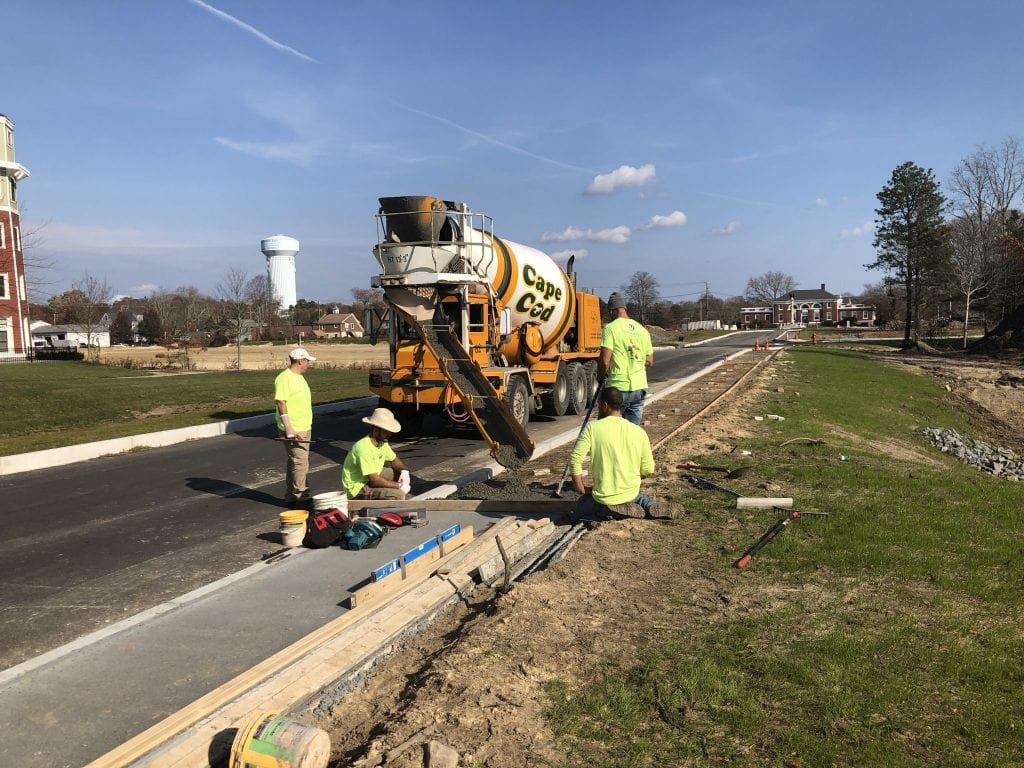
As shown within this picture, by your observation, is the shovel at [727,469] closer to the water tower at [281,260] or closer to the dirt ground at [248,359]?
the dirt ground at [248,359]

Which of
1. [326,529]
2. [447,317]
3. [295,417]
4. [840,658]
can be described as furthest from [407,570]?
[447,317]

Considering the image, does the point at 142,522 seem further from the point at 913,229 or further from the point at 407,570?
the point at 913,229

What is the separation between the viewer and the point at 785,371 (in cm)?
2745

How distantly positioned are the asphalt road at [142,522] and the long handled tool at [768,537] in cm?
426

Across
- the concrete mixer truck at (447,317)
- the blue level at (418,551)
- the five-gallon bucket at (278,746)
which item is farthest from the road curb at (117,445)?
the five-gallon bucket at (278,746)

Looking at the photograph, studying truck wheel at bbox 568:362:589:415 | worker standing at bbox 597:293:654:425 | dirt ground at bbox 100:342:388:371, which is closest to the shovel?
worker standing at bbox 597:293:654:425

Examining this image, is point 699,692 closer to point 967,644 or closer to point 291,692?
point 967,644

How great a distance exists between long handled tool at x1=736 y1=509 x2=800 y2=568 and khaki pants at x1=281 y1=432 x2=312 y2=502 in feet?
15.9

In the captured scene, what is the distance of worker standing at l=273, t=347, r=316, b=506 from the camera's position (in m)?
7.97

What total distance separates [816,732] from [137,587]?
17.0ft

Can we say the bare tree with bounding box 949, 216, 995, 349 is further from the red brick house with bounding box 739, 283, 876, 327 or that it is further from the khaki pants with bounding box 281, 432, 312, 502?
the red brick house with bounding box 739, 283, 876, 327

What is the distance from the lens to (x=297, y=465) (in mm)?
8172

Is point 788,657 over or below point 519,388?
below

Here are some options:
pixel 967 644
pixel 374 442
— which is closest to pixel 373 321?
pixel 374 442
